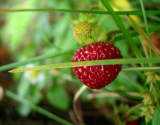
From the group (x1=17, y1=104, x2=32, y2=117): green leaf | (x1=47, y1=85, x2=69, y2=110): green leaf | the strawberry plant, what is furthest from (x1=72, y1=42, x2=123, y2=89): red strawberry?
(x1=17, y1=104, x2=32, y2=117): green leaf

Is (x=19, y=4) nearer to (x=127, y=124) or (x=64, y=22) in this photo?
(x=64, y=22)

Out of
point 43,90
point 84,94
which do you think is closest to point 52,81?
point 43,90

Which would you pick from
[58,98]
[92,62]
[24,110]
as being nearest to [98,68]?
[92,62]

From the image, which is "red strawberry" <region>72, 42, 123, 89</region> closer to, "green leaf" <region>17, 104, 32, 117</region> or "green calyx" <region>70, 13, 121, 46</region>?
"green calyx" <region>70, 13, 121, 46</region>

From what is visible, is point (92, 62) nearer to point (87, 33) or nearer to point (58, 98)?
point (87, 33)

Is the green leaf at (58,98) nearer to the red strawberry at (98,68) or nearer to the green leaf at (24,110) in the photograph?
the green leaf at (24,110)

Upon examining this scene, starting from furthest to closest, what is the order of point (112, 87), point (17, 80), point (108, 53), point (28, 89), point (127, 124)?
point (17, 80)
point (28, 89)
point (112, 87)
point (127, 124)
point (108, 53)
